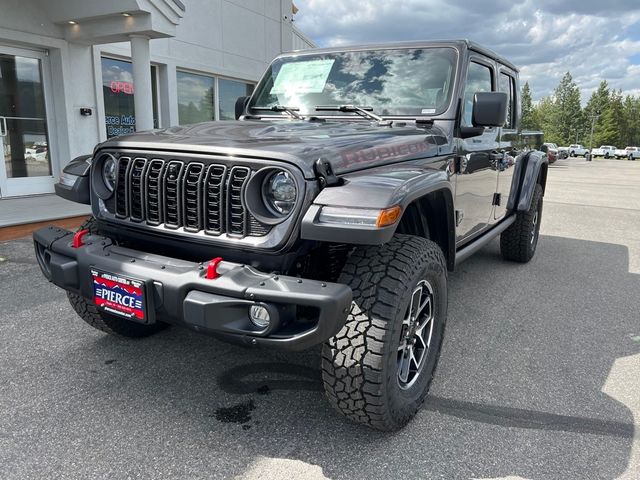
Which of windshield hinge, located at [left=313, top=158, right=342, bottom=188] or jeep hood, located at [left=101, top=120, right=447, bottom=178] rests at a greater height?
jeep hood, located at [left=101, top=120, right=447, bottom=178]

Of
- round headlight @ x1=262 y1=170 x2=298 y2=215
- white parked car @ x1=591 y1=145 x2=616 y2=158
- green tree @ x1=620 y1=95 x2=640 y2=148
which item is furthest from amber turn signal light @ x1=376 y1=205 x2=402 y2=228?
green tree @ x1=620 y1=95 x2=640 y2=148

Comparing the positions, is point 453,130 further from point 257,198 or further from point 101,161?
point 101,161

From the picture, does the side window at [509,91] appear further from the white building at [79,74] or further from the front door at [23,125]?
the front door at [23,125]

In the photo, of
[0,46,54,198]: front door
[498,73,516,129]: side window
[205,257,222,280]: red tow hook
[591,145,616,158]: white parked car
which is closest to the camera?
[205,257,222,280]: red tow hook

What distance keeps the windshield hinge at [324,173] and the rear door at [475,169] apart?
56.2 inches

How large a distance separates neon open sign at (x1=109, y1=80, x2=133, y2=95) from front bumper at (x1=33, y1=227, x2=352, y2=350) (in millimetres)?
7848

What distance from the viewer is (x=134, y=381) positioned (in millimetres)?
2766

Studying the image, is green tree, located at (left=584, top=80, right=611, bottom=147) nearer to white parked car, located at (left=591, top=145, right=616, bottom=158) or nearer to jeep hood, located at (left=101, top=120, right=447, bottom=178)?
white parked car, located at (left=591, top=145, right=616, bottom=158)

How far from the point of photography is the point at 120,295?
7.16ft

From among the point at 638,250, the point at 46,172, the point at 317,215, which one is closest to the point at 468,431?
the point at 317,215

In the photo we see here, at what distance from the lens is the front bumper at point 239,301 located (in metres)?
1.85

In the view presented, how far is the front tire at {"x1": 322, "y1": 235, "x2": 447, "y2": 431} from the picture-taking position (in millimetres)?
2061

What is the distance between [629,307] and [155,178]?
3867 millimetres

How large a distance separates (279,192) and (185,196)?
46 centimetres
